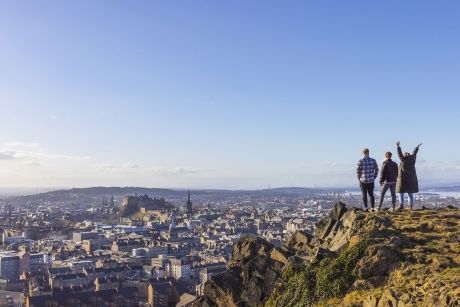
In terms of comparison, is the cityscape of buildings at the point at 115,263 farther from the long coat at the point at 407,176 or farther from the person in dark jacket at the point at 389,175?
the long coat at the point at 407,176

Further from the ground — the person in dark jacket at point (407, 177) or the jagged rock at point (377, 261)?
the person in dark jacket at point (407, 177)

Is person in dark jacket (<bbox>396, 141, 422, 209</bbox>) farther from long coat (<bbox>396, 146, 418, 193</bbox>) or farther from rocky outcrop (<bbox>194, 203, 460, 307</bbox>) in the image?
rocky outcrop (<bbox>194, 203, 460, 307</bbox>)

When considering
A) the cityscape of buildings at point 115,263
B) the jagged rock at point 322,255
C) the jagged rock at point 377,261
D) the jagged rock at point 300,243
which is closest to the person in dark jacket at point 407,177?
the jagged rock at point 300,243

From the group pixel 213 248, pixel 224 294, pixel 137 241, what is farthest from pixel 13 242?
pixel 224 294

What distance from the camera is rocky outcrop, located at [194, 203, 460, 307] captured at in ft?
48.8

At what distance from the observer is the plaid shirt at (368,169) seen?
2219 centimetres

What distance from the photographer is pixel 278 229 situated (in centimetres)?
18350

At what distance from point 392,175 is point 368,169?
3.63ft

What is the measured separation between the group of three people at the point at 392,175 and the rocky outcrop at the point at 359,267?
3.02ft

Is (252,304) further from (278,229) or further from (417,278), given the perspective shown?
(278,229)

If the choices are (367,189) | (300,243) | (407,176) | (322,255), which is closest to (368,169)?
(367,189)

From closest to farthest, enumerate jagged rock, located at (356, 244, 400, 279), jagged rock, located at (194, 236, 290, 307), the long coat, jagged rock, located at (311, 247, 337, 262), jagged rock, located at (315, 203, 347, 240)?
jagged rock, located at (356, 244, 400, 279), jagged rock, located at (311, 247, 337, 262), jagged rock, located at (194, 236, 290, 307), the long coat, jagged rock, located at (315, 203, 347, 240)

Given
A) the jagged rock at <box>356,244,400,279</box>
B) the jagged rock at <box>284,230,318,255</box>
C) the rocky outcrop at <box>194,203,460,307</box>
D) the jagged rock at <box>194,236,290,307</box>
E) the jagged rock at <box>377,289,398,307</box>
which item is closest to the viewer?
the jagged rock at <box>377,289,398,307</box>

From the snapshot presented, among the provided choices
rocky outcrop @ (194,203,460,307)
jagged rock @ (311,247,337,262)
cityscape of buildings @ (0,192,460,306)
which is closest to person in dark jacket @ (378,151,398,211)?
rocky outcrop @ (194,203,460,307)
